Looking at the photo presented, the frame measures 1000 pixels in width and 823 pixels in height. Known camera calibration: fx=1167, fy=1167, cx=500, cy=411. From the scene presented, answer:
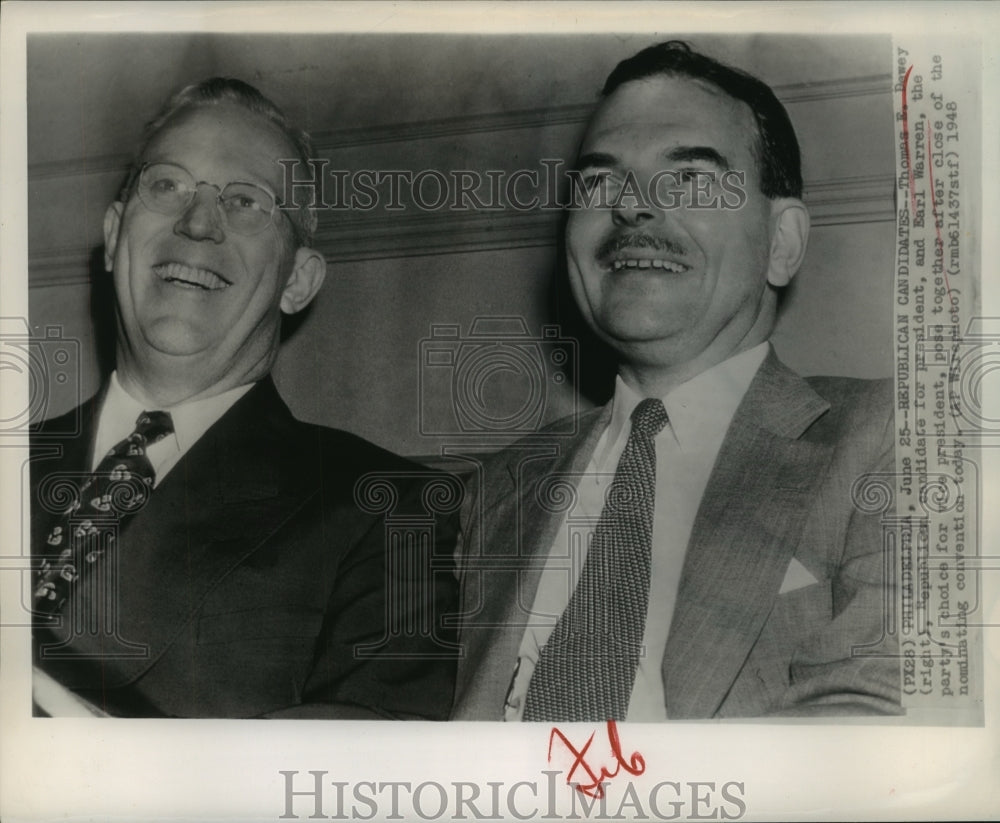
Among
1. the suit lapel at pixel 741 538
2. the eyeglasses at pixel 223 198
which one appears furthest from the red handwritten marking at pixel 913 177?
the eyeglasses at pixel 223 198

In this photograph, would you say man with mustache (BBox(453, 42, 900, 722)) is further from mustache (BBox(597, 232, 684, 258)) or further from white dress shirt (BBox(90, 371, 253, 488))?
white dress shirt (BBox(90, 371, 253, 488))

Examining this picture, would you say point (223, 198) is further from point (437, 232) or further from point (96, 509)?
point (96, 509)

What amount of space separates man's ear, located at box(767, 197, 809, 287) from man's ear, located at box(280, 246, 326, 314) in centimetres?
71

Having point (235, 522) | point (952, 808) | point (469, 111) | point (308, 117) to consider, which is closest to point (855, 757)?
point (952, 808)

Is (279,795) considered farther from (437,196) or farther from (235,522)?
(437,196)

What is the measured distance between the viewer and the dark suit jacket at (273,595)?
5.97 feet

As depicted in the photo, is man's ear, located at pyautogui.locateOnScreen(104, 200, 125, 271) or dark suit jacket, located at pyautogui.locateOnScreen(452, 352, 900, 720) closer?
dark suit jacket, located at pyautogui.locateOnScreen(452, 352, 900, 720)

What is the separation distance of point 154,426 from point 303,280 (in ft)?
1.10

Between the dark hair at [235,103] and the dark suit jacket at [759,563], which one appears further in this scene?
the dark hair at [235,103]

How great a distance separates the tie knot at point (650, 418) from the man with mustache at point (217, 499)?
14.0 inches

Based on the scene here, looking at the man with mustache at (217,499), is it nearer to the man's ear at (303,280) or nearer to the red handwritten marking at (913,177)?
the man's ear at (303,280)

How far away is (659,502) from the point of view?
1811 mm

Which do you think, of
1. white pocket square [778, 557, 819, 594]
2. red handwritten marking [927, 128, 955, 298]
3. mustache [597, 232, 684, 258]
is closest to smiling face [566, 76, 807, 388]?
mustache [597, 232, 684, 258]

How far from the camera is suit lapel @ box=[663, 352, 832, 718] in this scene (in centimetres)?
177
